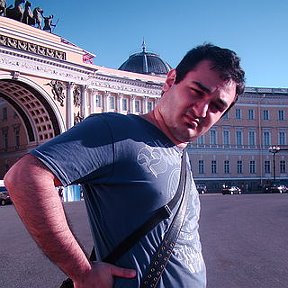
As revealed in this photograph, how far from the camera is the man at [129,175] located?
5.02 ft

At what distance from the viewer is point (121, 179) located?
5.53 feet

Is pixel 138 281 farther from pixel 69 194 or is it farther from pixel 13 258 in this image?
pixel 69 194

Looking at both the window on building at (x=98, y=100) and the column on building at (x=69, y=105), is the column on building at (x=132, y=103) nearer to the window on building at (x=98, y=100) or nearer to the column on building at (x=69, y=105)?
the window on building at (x=98, y=100)

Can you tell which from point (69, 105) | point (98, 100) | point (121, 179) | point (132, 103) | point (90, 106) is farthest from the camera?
point (132, 103)

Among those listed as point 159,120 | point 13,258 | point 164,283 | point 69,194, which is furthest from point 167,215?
point 69,194

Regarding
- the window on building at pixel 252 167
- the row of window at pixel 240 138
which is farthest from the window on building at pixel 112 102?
the window on building at pixel 252 167

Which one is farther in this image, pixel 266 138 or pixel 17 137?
pixel 266 138

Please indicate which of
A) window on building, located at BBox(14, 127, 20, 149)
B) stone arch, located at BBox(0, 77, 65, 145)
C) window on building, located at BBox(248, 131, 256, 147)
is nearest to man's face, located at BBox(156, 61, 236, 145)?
stone arch, located at BBox(0, 77, 65, 145)

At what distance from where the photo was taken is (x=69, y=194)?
3425 centimetres

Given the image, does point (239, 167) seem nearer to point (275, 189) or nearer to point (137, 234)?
point (275, 189)

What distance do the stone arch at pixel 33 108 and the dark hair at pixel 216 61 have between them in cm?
3182

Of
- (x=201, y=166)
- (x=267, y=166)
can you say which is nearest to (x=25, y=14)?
(x=201, y=166)

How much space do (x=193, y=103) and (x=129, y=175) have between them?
0.46 metres

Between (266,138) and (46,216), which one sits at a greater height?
(266,138)
